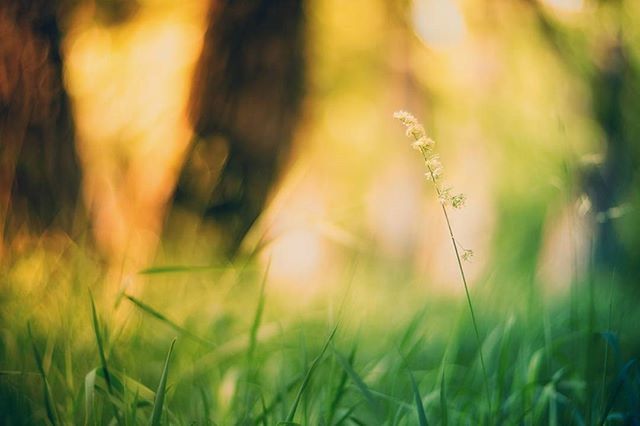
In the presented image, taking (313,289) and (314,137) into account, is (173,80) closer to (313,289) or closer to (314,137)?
(314,137)

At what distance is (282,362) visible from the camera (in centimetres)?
100

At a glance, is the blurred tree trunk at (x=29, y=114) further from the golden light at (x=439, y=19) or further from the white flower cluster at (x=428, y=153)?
the golden light at (x=439, y=19)

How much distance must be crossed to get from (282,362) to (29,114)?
1.14 meters

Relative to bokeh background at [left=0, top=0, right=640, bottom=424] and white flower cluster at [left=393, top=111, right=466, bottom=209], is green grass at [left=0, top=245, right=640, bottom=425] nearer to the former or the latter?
bokeh background at [left=0, top=0, right=640, bottom=424]

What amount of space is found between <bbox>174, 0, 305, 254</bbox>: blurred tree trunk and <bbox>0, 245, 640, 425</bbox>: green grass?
0.63 metres

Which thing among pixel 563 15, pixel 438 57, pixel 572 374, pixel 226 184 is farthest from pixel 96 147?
pixel 438 57

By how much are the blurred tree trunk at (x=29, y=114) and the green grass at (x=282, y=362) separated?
0.34 meters

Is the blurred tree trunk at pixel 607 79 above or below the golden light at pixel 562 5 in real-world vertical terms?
below

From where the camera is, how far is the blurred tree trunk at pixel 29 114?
1486mm

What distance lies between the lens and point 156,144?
2.20 meters

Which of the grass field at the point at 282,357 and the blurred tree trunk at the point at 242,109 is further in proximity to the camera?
the blurred tree trunk at the point at 242,109

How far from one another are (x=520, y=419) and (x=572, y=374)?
1.12 ft

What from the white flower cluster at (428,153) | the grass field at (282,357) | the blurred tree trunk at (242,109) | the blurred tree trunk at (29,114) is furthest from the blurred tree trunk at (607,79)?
the blurred tree trunk at (29,114)

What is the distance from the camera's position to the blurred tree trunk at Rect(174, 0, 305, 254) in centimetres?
207
